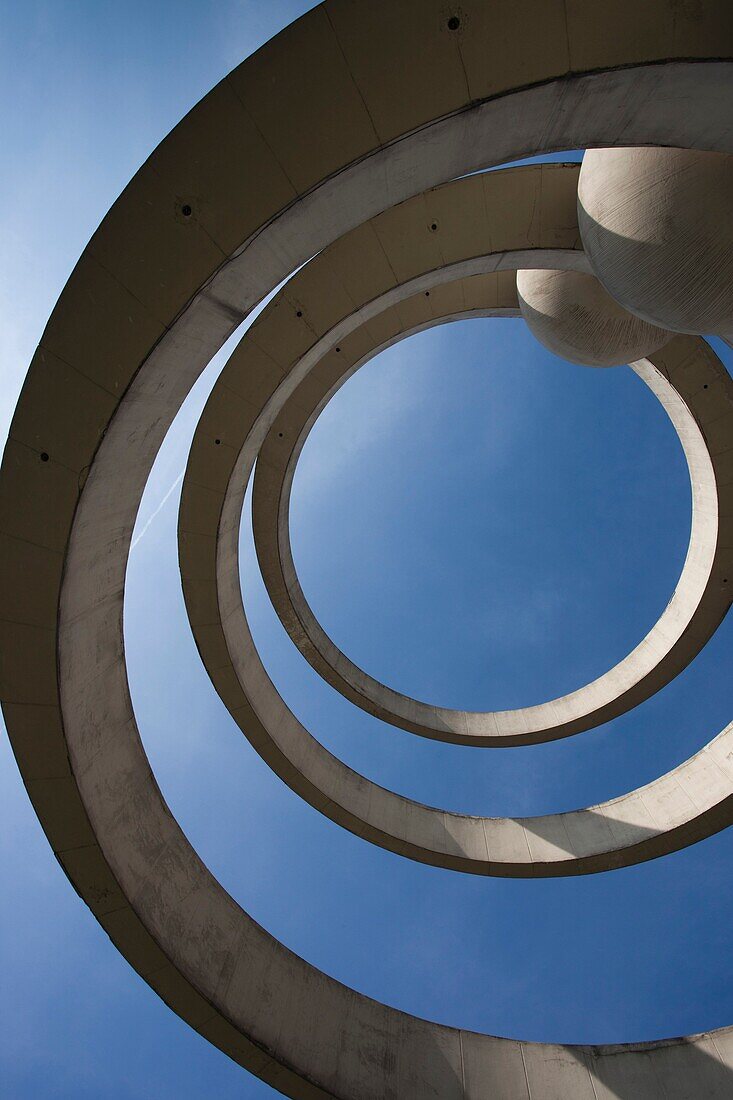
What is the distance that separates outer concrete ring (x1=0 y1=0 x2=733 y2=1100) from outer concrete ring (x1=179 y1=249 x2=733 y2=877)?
4.61 m

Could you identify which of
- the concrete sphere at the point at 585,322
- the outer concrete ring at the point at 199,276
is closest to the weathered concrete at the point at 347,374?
the concrete sphere at the point at 585,322

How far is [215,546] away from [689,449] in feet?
39.4

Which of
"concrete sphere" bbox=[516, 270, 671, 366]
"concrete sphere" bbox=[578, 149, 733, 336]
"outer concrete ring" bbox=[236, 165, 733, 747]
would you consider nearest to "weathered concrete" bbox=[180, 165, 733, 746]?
"outer concrete ring" bbox=[236, 165, 733, 747]

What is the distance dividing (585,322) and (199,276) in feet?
25.6

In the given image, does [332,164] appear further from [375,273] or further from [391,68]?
[375,273]

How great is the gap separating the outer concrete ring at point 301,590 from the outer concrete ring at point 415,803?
8 centimetres

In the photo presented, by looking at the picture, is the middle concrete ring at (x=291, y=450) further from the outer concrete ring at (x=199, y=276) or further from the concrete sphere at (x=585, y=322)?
the outer concrete ring at (x=199, y=276)

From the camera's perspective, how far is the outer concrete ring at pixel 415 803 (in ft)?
39.2

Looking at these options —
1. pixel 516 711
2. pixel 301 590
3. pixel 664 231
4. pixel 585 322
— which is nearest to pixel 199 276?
pixel 664 231

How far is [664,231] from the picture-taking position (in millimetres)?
6863

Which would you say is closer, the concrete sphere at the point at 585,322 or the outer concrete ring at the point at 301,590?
the outer concrete ring at the point at 301,590

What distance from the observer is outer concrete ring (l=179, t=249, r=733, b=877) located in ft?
39.2

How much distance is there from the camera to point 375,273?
10258mm

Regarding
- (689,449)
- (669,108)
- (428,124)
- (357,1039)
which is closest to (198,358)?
(428,124)
